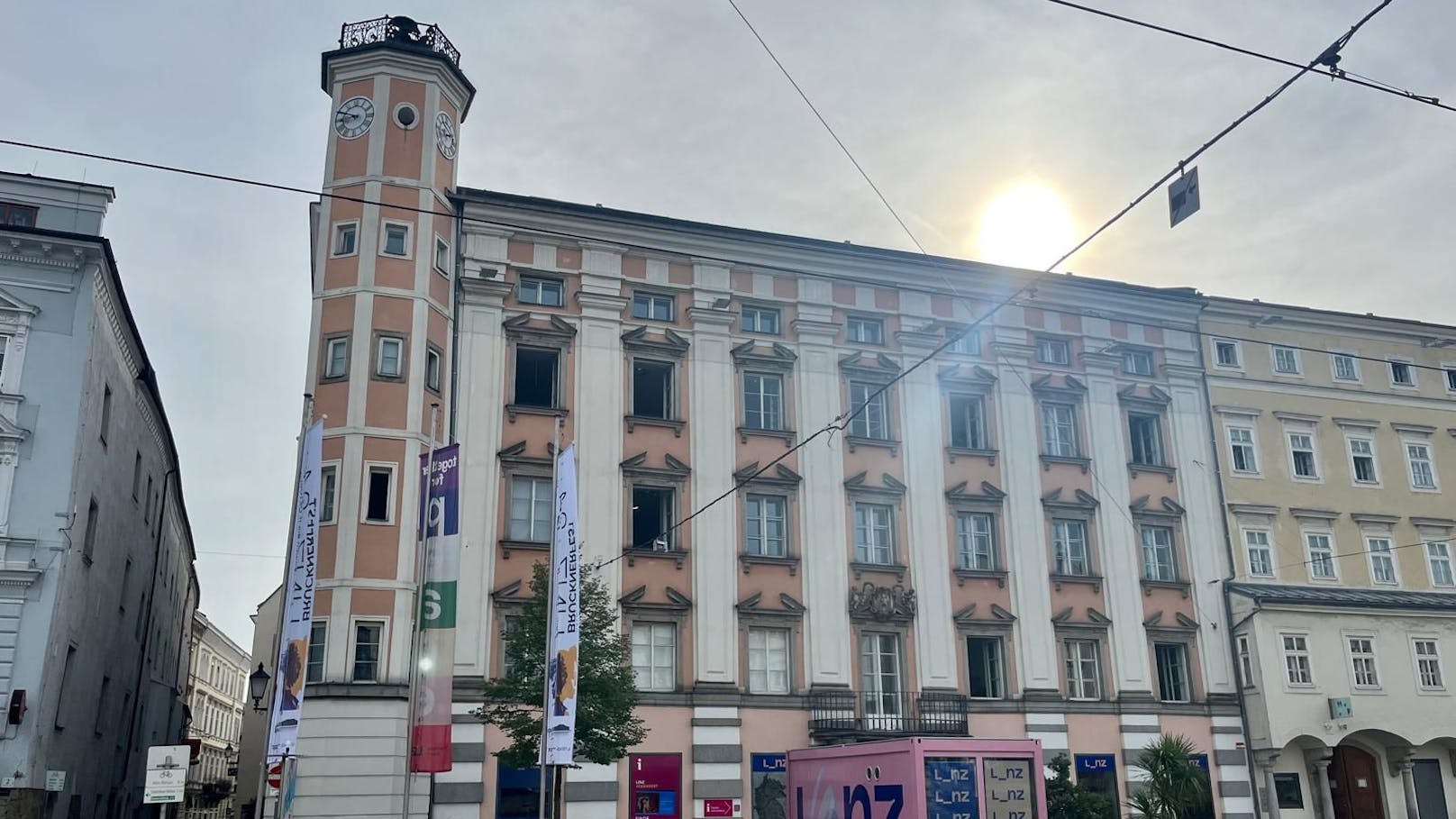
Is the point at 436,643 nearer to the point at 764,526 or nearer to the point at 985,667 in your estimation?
the point at 764,526

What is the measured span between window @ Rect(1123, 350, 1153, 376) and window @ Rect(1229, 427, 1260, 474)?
3.59m

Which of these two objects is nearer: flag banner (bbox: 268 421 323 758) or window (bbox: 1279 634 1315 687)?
flag banner (bbox: 268 421 323 758)

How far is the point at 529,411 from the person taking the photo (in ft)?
111

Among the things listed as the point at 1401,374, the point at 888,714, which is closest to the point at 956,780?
the point at 888,714

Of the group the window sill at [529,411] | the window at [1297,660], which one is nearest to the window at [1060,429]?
the window at [1297,660]

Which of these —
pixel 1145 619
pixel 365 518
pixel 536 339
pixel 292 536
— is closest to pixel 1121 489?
pixel 1145 619

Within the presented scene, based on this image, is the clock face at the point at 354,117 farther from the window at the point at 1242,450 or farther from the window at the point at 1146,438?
the window at the point at 1242,450

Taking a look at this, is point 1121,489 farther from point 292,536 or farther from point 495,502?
point 292,536

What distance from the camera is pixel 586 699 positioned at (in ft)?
90.7

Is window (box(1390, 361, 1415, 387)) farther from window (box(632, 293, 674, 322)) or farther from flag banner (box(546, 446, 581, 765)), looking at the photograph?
flag banner (box(546, 446, 581, 765))

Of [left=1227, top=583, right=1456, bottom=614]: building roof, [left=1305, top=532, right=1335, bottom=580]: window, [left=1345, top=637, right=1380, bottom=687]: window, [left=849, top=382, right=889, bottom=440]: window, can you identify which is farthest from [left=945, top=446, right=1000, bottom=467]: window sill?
[left=1345, top=637, right=1380, bottom=687]: window

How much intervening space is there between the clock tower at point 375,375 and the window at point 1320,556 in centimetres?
2896

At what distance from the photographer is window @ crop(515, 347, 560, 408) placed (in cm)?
3466

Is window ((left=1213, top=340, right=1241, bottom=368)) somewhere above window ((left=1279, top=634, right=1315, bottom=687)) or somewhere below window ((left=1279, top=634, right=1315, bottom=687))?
above
